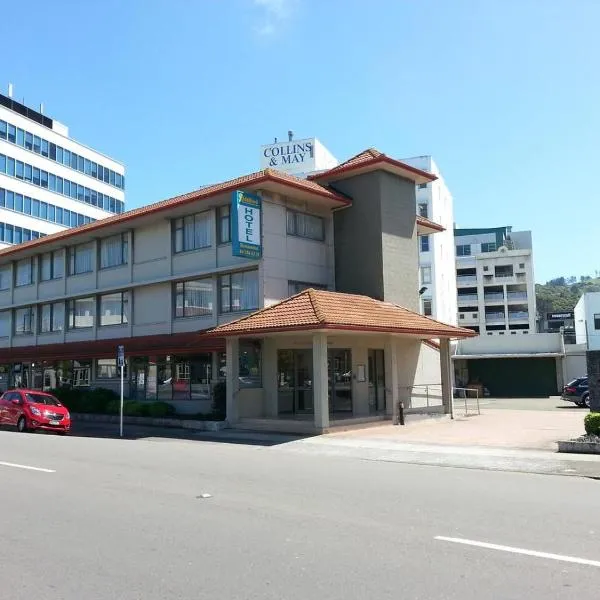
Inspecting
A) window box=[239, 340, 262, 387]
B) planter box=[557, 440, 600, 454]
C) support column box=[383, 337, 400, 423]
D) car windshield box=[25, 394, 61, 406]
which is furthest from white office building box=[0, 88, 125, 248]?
planter box=[557, 440, 600, 454]

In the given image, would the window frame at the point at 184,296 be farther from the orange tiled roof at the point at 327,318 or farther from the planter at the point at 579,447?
the planter at the point at 579,447

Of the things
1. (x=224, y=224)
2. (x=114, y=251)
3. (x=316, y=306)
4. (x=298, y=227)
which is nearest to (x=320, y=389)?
(x=316, y=306)

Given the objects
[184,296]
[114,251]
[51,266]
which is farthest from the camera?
[51,266]

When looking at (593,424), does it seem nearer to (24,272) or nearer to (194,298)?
(194,298)

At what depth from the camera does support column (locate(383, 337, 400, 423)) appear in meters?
22.8

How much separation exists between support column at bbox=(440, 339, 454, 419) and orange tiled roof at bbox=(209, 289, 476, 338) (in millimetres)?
2512

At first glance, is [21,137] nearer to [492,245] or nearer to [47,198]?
[47,198]

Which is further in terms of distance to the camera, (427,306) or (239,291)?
(427,306)

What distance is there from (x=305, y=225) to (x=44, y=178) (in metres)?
43.0

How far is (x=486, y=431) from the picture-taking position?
2061cm

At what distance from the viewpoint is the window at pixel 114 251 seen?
100 feet

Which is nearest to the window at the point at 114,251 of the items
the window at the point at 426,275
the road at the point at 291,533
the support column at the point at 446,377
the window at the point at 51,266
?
the window at the point at 51,266

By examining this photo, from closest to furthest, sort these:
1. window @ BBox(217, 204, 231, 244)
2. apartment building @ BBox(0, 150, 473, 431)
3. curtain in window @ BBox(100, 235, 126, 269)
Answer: apartment building @ BBox(0, 150, 473, 431), window @ BBox(217, 204, 231, 244), curtain in window @ BBox(100, 235, 126, 269)

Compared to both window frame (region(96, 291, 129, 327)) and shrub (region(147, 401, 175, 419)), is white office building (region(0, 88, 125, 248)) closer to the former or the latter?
window frame (region(96, 291, 129, 327))
